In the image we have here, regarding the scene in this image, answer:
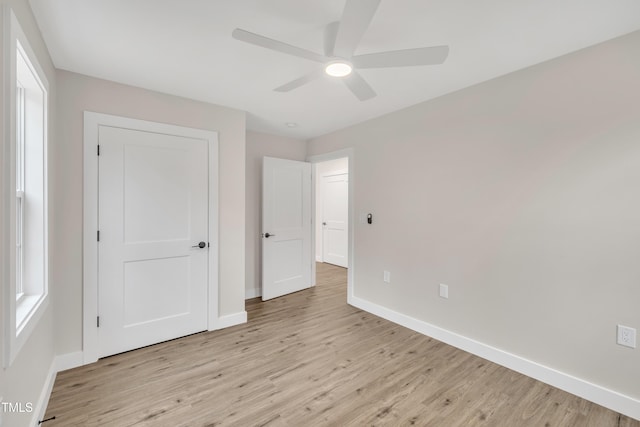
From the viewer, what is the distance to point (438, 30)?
5.67 ft

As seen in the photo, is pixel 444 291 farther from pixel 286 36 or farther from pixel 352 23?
pixel 286 36

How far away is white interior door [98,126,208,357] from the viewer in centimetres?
243

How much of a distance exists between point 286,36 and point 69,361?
116 inches

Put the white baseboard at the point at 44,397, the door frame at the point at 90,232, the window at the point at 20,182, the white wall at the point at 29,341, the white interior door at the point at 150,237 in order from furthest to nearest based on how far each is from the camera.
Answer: the white interior door at the point at 150,237, the door frame at the point at 90,232, the window at the point at 20,182, the white baseboard at the point at 44,397, the white wall at the point at 29,341

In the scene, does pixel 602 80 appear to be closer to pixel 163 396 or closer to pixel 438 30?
pixel 438 30

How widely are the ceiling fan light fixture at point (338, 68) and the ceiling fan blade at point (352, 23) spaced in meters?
0.07

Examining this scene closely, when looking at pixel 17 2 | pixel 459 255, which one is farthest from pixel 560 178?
pixel 17 2

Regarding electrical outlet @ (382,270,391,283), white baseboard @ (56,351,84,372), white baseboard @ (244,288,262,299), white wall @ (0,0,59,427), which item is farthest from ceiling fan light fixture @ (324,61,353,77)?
white baseboard @ (244,288,262,299)

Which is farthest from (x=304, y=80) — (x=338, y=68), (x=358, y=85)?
(x=358, y=85)

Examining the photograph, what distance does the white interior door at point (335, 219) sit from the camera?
634 centimetres

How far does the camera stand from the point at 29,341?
5.05 feet

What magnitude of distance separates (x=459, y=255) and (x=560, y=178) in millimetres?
980

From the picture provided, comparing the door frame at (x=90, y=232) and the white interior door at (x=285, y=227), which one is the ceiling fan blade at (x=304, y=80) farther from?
the white interior door at (x=285, y=227)

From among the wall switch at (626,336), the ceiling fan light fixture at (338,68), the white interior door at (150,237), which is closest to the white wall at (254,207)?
the white interior door at (150,237)
